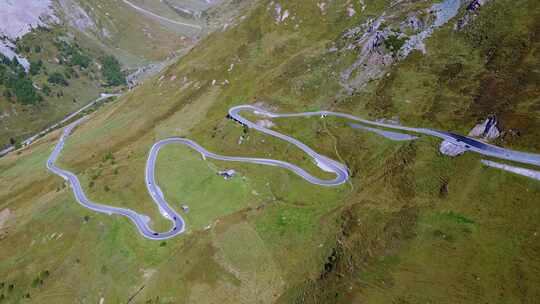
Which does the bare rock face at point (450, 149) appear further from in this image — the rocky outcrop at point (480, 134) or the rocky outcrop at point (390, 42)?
the rocky outcrop at point (390, 42)

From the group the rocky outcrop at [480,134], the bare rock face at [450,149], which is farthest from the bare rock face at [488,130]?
the bare rock face at [450,149]

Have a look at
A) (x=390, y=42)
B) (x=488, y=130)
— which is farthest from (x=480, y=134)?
(x=390, y=42)

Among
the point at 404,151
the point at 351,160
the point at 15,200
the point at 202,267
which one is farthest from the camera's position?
the point at 15,200

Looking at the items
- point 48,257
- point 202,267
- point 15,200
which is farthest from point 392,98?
point 15,200

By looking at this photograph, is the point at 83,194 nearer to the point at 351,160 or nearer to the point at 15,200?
the point at 15,200

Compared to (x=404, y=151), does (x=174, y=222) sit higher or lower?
lower

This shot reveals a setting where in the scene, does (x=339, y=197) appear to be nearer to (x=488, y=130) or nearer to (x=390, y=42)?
(x=488, y=130)
